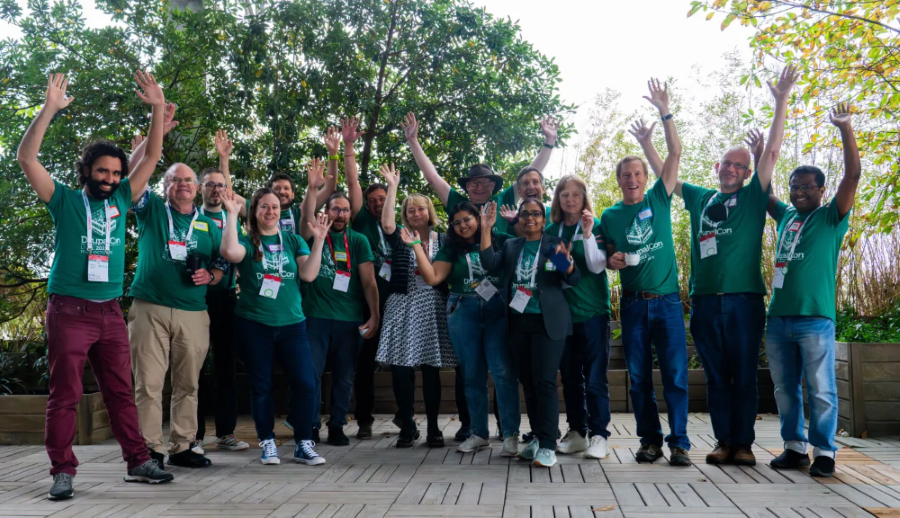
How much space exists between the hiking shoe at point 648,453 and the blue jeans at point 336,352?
1727 millimetres

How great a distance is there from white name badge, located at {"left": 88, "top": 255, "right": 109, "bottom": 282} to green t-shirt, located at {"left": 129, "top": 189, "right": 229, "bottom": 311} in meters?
0.38

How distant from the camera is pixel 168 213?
12.0 feet

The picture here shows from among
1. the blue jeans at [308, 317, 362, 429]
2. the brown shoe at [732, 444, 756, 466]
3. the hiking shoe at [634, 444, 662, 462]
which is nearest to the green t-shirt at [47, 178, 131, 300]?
the blue jeans at [308, 317, 362, 429]

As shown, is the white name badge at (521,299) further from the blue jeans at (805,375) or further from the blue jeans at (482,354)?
the blue jeans at (805,375)

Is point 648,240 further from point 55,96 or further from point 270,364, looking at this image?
point 55,96

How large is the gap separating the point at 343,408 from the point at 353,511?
1620mm

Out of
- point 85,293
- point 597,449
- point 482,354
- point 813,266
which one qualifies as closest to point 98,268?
point 85,293

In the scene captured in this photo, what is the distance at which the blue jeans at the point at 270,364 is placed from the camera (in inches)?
147

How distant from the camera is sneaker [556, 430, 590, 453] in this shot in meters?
3.91

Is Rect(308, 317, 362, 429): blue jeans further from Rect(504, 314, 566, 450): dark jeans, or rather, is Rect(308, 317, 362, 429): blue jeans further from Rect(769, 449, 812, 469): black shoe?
Rect(769, 449, 812, 469): black shoe

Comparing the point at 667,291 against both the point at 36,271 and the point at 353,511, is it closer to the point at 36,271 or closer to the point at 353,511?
the point at 353,511

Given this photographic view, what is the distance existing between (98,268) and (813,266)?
3357 mm

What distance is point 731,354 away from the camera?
3553 millimetres

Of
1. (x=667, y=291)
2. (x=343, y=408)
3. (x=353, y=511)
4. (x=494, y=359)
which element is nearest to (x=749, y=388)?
(x=667, y=291)
